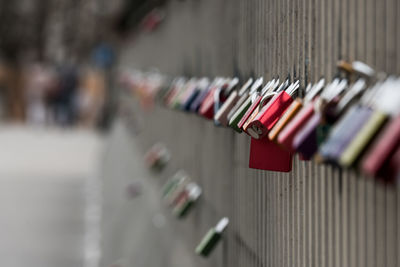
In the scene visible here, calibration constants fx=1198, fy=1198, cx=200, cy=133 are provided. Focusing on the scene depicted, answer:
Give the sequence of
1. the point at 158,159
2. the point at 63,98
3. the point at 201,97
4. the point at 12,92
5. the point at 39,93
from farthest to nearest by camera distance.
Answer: the point at 12,92
the point at 39,93
the point at 63,98
the point at 158,159
the point at 201,97

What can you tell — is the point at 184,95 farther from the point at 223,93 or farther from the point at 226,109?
the point at 226,109

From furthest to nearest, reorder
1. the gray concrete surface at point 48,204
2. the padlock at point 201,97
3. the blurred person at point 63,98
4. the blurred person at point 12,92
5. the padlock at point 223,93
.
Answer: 1. the blurred person at point 12,92
2. the blurred person at point 63,98
3. the gray concrete surface at point 48,204
4. the padlock at point 201,97
5. the padlock at point 223,93

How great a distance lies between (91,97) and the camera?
46344 mm

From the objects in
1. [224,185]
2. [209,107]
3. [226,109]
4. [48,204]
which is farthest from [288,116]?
[48,204]

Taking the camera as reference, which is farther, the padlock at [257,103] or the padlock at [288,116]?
the padlock at [257,103]

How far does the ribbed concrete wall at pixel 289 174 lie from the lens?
11.5ft

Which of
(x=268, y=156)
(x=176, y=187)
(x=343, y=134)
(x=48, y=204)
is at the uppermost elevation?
(x=343, y=134)

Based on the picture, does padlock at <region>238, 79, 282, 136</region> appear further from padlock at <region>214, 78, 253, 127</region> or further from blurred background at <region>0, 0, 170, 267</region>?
blurred background at <region>0, 0, 170, 267</region>

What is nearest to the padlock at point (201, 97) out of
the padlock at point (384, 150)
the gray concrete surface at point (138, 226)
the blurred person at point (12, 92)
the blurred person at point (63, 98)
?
the gray concrete surface at point (138, 226)

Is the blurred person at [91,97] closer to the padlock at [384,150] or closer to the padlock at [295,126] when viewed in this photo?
the padlock at [295,126]

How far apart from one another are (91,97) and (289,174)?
41.6 meters

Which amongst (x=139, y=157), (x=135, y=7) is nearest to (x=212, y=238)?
(x=139, y=157)

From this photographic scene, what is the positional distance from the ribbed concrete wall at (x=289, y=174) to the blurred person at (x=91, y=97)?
35.7m

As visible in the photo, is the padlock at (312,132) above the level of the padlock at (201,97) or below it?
above
